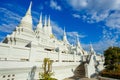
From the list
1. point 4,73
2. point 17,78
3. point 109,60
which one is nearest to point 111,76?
point 109,60

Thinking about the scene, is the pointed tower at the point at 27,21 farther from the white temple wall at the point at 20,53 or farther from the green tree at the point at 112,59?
the green tree at the point at 112,59

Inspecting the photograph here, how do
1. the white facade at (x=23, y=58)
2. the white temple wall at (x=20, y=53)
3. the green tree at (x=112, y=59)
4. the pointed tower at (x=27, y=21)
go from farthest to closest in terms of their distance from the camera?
the pointed tower at (x=27, y=21) → the green tree at (x=112, y=59) → the white temple wall at (x=20, y=53) → the white facade at (x=23, y=58)

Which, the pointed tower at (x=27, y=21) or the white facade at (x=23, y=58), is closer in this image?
the white facade at (x=23, y=58)

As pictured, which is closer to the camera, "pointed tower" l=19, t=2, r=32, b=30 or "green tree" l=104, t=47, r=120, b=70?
"green tree" l=104, t=47, r=120, b=70

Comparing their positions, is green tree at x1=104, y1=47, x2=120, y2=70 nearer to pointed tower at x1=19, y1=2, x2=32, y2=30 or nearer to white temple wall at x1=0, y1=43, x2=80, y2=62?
white temple wall at x1=0, y1=43, x2=80, y2=62

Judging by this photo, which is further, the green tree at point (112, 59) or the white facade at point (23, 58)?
the green tree at point (112, 59)

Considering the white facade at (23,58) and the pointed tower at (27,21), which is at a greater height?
the pointed tower at (27,21)

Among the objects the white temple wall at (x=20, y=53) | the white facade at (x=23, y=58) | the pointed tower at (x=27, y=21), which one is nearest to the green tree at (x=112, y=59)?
the white facade at (x=23, y=58)

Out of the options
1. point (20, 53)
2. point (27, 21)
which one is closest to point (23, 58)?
point (20, 53)

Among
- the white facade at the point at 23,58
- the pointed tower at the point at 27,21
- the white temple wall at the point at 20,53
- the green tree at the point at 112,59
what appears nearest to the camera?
the white facade at the point at 23,58

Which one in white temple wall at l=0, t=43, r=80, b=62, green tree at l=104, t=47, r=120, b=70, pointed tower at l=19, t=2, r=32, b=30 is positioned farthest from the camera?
pointed tower at l=19, t=2, r=32, b=30

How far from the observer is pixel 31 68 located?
534 inches

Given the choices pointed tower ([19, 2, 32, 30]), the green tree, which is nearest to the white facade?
pointed tower ([19, 2, 32, 30])

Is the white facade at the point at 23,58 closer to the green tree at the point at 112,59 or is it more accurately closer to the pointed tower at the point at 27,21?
the pointed tower at the point at 27,21
